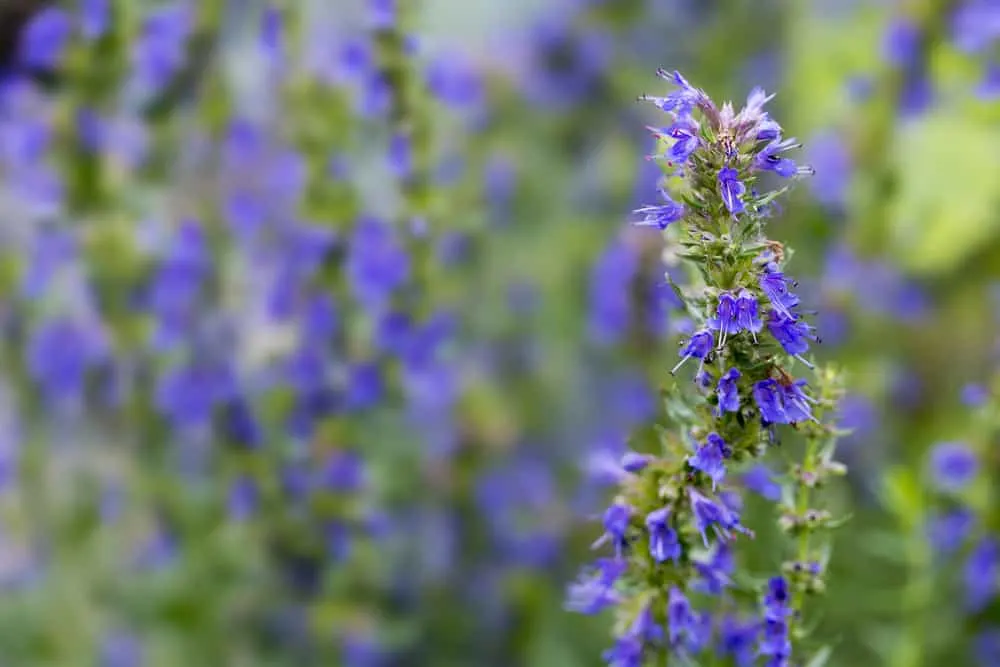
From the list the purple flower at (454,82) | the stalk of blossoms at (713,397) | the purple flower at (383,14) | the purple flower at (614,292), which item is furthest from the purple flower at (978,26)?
the stalk of blossoms at (713,397)

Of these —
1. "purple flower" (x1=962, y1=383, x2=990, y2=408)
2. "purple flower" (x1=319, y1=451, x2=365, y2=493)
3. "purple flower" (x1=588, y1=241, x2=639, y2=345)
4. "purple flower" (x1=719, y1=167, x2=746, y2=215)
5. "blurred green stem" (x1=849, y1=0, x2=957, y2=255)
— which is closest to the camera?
"purple flower" (x1=719, y1=167, x2=746, y2=215)

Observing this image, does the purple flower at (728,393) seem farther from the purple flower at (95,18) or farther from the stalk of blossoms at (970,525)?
the purple flower at (95,18)

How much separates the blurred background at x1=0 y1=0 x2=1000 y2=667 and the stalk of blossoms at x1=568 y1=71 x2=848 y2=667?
0.74 m

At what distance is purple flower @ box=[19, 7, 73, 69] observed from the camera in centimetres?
253

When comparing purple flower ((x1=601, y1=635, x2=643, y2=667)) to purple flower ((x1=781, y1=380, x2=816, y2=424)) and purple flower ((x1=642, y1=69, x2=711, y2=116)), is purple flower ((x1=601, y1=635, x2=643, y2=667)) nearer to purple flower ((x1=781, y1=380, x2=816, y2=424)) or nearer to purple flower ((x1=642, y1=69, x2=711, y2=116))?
purple flower ((x1=781, y1=380, x2=816, y2=424))

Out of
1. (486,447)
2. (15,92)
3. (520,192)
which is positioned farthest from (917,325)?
(15,92)

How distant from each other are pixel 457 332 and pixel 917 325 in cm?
150

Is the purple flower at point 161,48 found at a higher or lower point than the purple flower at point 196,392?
higher

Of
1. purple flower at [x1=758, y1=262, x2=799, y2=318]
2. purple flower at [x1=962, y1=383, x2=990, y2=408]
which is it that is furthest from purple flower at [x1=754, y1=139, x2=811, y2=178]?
purple flower at [x1=962, y1=383, x2=990, y2=408]

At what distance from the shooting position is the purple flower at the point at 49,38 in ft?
8.30

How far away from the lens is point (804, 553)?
144 centimetres

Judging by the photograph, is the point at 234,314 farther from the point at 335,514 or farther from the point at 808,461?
the point at 808,461

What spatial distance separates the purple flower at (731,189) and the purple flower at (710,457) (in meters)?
0.24

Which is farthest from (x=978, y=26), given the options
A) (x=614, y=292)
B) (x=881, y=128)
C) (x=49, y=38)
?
(x=49, y=38)
